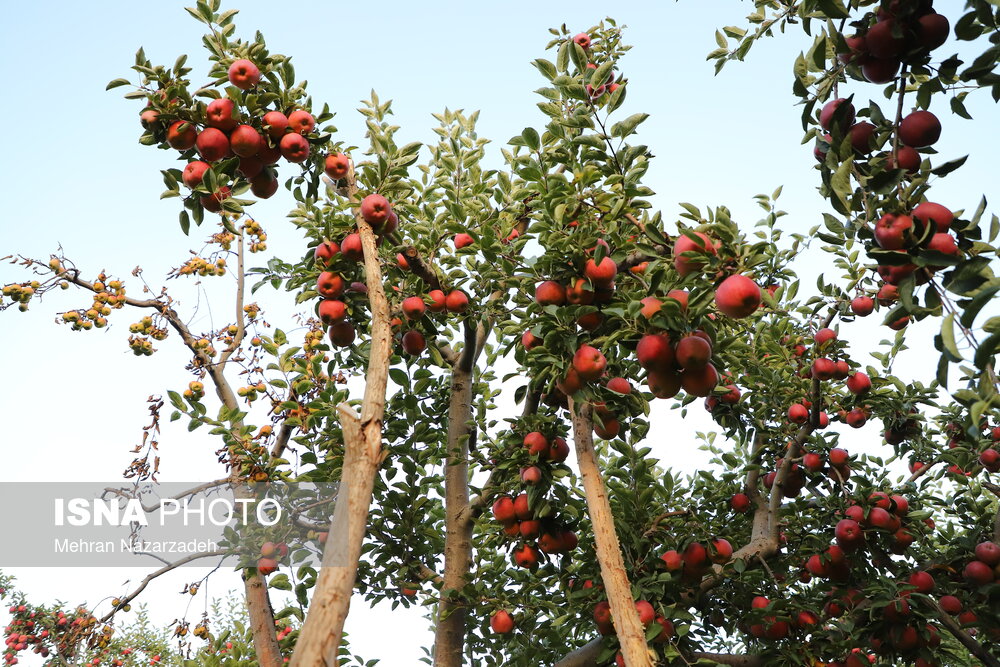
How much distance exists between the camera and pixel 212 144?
10.9 feet

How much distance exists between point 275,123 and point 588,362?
6.40ft

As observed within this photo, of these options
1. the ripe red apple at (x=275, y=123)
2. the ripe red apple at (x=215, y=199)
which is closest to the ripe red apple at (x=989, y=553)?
the ripe red apple at (x=275, y=123)

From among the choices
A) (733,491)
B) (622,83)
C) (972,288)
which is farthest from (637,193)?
(733,491)

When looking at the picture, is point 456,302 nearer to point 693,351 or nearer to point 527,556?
point 527,556

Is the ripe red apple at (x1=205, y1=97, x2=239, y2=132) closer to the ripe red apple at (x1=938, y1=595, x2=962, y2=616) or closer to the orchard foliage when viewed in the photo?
the orchard foliage

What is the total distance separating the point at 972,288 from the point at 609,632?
310 centimetres

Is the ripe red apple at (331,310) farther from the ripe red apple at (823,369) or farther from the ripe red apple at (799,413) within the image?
the ripe red apple at (799,413)

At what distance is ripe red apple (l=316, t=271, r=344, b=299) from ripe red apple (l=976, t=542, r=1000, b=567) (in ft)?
15.7

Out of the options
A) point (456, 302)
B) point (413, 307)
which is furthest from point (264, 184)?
point (456, 302)

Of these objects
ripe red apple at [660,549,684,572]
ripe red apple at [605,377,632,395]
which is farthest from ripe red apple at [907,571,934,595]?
ripe red apple at [605,377,632,395]

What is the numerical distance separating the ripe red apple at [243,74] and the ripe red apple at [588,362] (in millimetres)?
2083

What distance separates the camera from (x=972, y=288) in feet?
7.75

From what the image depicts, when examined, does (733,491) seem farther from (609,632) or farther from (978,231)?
(978,231)

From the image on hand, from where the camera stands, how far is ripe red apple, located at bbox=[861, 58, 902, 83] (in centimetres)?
264
